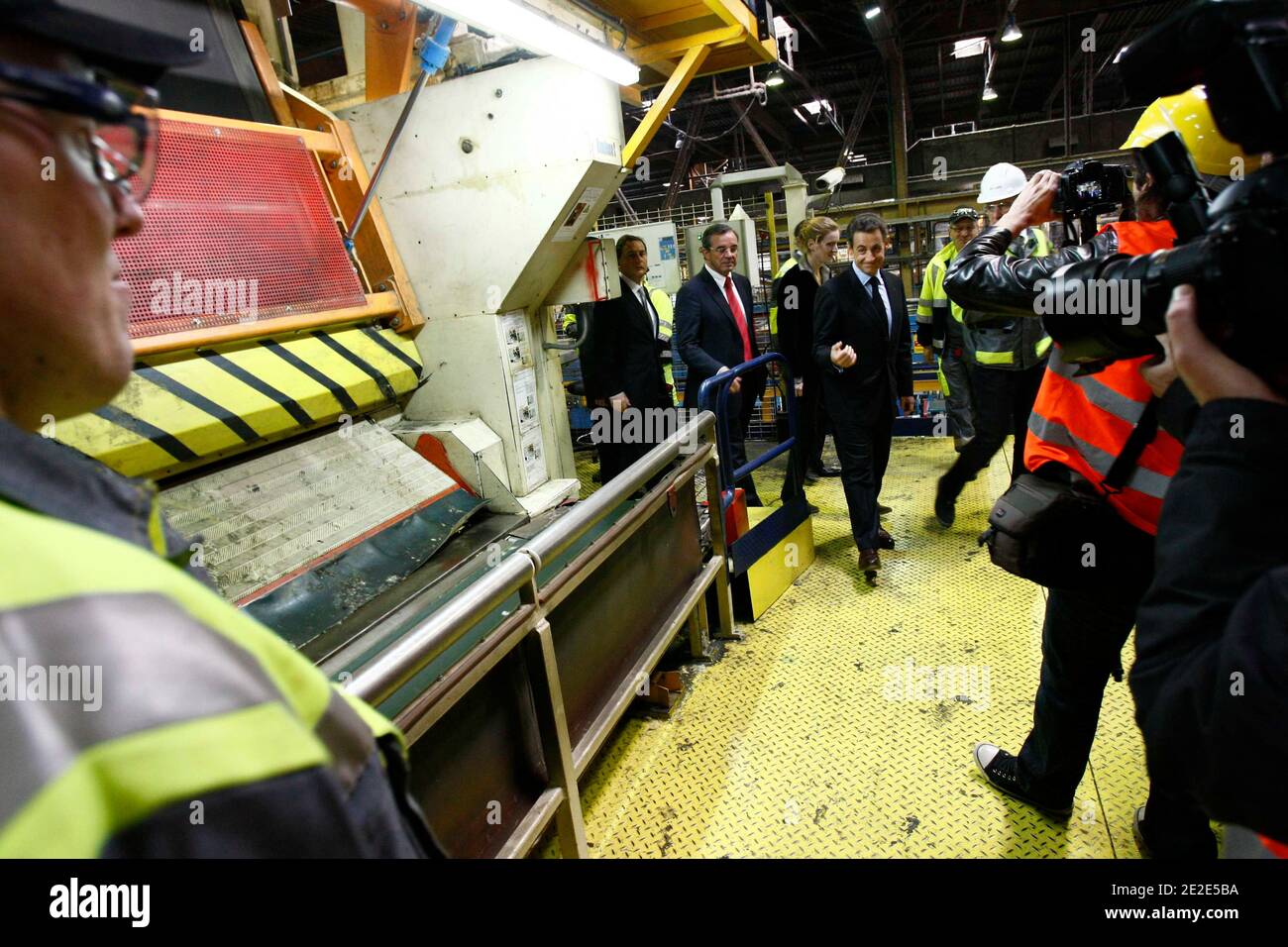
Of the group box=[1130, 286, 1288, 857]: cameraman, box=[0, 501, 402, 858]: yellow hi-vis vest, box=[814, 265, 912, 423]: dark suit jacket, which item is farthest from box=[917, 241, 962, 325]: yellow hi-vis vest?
box=[0, 501, 402, 858]: yellow hi-vis vest

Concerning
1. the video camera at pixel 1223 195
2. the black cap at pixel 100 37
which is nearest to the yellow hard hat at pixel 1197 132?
the video camera at pixel 1223 195

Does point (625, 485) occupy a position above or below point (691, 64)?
below

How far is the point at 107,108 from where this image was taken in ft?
1.74

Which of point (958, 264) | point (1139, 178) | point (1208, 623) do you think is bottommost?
point (1208, 623)

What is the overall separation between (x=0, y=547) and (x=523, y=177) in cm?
316

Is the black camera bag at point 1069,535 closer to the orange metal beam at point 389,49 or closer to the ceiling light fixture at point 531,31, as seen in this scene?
the ceiling light fixture at point 531,31

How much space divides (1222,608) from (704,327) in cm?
385

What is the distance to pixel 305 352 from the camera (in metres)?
2.91

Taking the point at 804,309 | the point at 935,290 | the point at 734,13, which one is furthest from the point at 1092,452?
the point at 935,290

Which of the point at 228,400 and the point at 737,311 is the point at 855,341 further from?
the point at 228,400

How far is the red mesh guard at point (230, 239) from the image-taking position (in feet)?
8.17

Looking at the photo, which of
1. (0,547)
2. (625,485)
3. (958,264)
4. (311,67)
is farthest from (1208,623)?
(311,67)

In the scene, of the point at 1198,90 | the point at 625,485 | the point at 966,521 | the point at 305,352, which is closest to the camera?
the point at 1198,90

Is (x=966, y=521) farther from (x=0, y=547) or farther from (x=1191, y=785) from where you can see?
(x=0, y=547)
